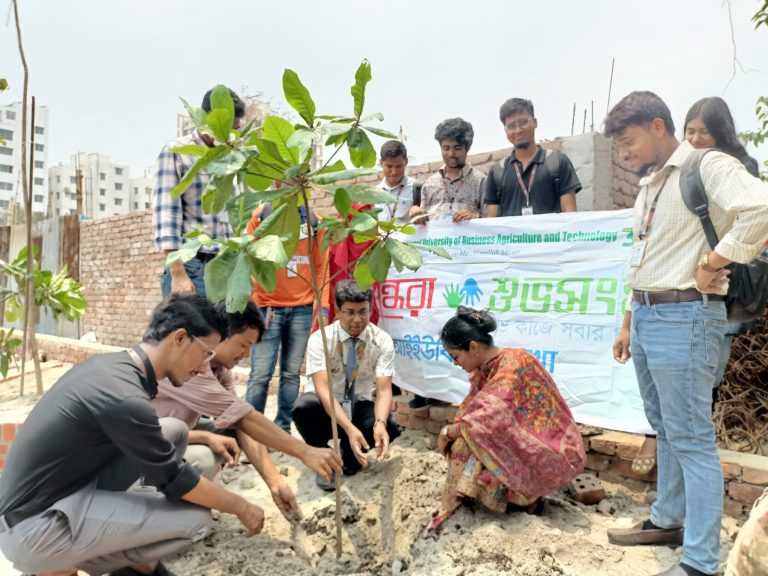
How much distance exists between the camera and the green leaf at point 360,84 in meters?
1.76

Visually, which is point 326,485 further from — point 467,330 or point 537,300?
point 537,300

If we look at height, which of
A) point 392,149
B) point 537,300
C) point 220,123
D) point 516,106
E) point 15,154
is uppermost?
point 15,154

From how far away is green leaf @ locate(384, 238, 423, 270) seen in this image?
196 cm

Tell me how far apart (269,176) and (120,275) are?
9.10 m

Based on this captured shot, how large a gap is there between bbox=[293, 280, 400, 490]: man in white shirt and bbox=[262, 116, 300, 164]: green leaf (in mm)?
1300

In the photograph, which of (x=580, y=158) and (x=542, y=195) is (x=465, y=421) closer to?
(x=542, y=195)

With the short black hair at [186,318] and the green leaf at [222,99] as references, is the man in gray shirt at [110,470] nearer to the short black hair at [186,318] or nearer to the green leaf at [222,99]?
the short black hair at [186,318]

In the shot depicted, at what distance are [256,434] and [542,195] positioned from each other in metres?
2.24

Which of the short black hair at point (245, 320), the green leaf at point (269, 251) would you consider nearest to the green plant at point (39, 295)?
the short black hair at point (245, 320)

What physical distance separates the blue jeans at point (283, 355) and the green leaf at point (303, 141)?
1.88 meters

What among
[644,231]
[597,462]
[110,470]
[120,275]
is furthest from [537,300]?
[120,275]

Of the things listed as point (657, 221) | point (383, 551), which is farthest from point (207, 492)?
point (657, 221)

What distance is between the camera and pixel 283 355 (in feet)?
12.0

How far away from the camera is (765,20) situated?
87.7 inches
